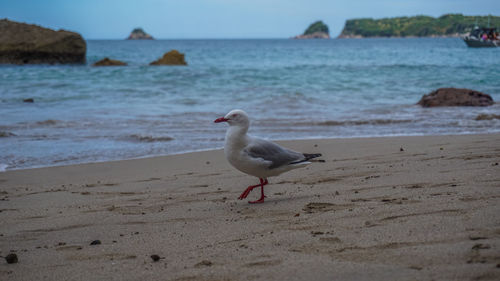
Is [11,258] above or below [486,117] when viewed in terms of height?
below

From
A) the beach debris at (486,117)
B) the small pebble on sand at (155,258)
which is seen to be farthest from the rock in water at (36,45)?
the small pebble on sand at (155,258)

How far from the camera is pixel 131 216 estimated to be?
13.1 feet

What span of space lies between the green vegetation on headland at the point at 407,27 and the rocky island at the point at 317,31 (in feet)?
19.4

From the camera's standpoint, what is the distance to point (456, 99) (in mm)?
12562

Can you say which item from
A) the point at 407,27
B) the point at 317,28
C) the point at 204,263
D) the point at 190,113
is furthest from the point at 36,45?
the point at 317,28

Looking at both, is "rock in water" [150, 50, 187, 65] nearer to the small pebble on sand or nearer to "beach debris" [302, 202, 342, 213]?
"beach debris" [302, 202, 342, 213]

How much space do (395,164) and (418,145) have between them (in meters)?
1.64

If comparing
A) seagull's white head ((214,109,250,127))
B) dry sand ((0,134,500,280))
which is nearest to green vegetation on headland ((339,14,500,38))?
dry sand ((0,134,500,280))

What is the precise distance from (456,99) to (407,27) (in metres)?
147

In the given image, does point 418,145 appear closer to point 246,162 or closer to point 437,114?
point 246,162

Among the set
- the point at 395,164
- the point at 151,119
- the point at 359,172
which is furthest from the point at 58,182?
the point at 151,119

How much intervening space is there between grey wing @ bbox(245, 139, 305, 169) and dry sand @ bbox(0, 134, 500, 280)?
0.32 m

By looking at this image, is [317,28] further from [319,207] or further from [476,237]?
[476,237]

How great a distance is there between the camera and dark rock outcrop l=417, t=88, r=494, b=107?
12.4 meters
